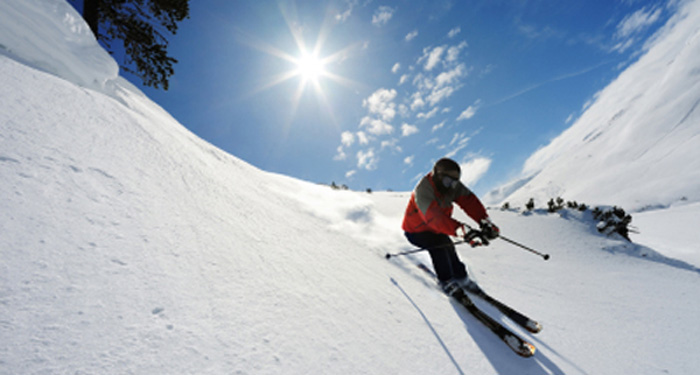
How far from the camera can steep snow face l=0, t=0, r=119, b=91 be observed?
2.51 m

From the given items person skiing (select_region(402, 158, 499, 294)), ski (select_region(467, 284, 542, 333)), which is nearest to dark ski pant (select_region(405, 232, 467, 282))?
person skiing (select_region(402, 158, 499, 294))

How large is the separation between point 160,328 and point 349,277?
1.52 m

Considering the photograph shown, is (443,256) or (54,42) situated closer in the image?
(54,42)

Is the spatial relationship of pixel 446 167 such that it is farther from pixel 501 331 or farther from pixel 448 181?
pixel 501 331

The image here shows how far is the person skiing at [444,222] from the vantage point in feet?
10.1

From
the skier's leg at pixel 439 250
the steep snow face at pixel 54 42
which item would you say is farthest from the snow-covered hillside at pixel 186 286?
the skier's leg at pixel 439 250

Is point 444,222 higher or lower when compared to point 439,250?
higher

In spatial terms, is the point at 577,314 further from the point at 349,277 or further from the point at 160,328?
the point at 160,328

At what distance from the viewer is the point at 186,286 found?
1162mm

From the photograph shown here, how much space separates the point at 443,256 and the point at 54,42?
553cm

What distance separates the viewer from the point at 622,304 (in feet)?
11.0

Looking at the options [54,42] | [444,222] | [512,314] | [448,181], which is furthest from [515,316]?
[54,42]

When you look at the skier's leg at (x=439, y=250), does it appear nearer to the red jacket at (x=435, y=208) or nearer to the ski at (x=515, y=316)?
the red jacket at (x=435, y=208)

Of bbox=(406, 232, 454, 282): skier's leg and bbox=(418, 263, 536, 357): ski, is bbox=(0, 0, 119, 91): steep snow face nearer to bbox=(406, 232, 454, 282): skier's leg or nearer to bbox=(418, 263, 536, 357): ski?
bbox=(406, 232, 454, 282): skier's leg
